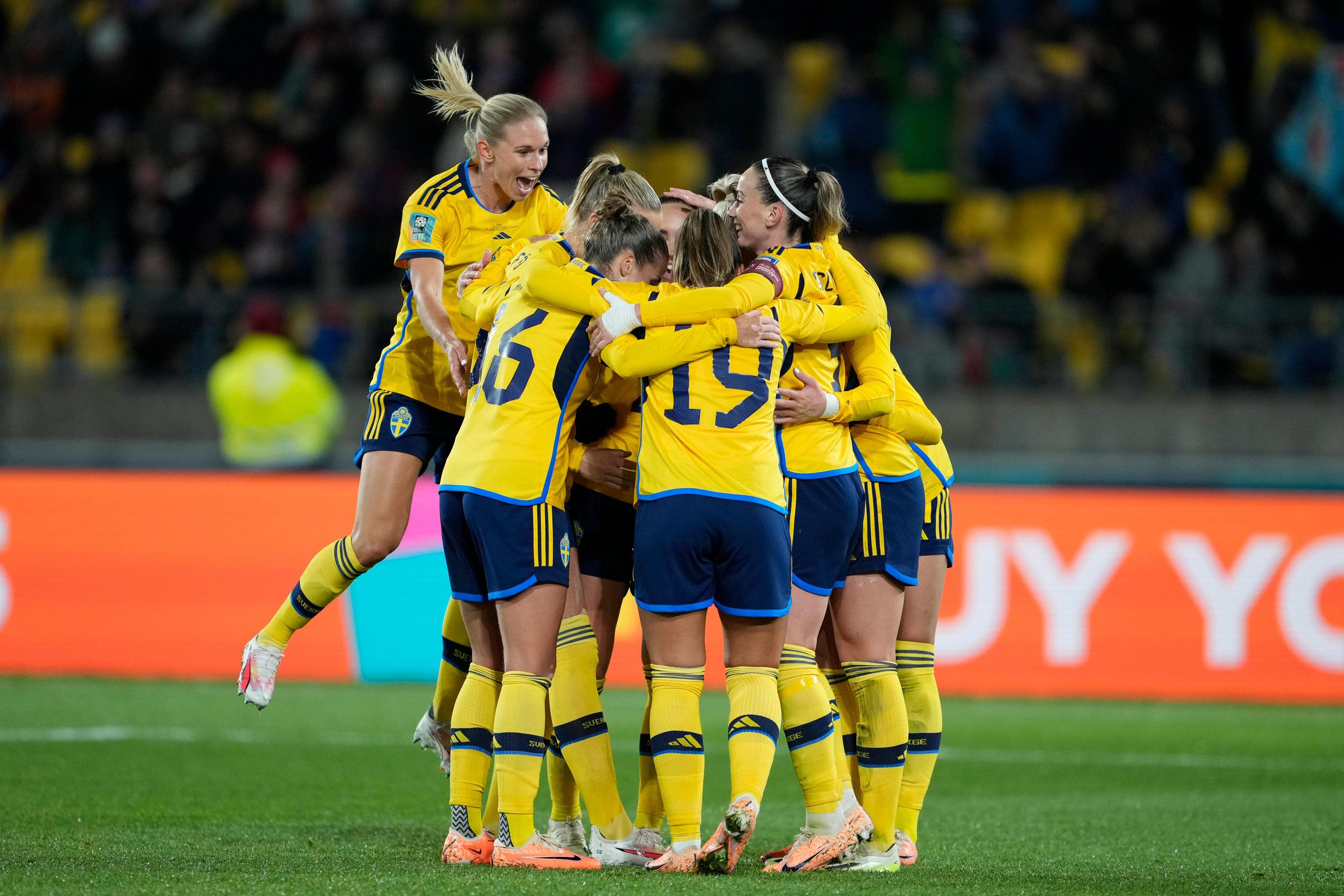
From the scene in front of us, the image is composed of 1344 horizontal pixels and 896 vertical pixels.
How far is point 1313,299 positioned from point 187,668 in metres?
8.30

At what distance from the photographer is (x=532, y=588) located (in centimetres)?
495

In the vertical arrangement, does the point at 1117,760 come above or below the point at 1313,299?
below

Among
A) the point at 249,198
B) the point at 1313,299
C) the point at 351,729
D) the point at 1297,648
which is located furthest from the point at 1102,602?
the point at 249,198

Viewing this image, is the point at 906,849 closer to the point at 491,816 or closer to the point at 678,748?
the point at 678,748

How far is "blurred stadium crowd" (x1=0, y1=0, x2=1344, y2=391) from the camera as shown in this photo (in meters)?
12.1

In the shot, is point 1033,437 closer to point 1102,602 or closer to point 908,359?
point 908,359

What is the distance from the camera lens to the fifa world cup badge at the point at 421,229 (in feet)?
19.6

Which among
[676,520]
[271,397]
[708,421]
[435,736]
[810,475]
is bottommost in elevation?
[435,736]

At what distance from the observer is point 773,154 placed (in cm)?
1405

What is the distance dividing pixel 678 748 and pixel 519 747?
49 cm

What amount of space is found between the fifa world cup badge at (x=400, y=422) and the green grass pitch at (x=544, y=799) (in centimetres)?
148

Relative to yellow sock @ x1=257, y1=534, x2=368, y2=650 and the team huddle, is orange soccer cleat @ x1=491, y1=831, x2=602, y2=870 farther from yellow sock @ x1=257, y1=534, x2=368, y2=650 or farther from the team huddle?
yellow sock @ x1=257, y1=534, x2=368, y2=650

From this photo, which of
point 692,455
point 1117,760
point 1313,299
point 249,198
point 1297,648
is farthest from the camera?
point 249,198

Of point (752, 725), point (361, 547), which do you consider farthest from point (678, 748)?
point (361, 547)
